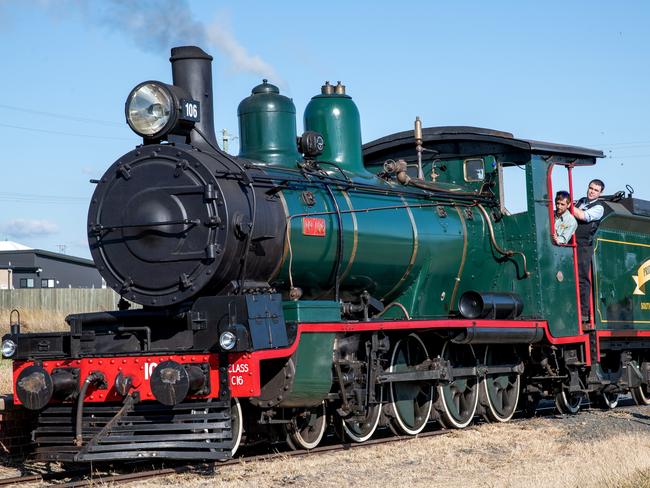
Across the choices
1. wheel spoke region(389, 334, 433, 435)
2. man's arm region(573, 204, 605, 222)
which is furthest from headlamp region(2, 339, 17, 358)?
man's arm region(573, 204, 605, 222)

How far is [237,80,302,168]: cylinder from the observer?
1063cm

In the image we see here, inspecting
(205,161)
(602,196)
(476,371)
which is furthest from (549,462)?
(602,196)

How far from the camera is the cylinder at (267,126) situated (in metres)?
10.6

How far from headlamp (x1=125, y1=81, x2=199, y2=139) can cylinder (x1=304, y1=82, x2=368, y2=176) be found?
7.16ft

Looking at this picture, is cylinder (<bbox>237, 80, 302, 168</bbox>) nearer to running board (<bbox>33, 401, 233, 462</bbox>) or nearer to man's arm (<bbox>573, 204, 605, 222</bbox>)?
running board (<bbox>33, 401, 233, 462</bbox>)

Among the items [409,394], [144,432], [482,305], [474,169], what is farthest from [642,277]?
[144,432]

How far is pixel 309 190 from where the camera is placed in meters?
10.4

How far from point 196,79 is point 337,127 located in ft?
7.30

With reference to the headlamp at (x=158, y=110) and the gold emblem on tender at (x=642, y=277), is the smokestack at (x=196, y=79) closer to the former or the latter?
the headlamp at (x=158, y=110)

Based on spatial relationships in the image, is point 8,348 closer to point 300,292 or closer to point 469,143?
point 300,292

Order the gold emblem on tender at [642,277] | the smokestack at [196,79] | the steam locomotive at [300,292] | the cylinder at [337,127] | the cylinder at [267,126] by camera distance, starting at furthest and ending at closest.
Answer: the gold emblem on tender at [642,277], the cylinder at [337,127], the cylinder at [267,126], the smokestack at [196,79], the steam locomotive at [300,292]

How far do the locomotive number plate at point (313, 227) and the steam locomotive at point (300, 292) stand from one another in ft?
0.10

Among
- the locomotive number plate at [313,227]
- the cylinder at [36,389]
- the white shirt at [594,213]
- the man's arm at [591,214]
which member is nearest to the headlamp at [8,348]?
the cylinder at [36,389]

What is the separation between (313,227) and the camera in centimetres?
1014
